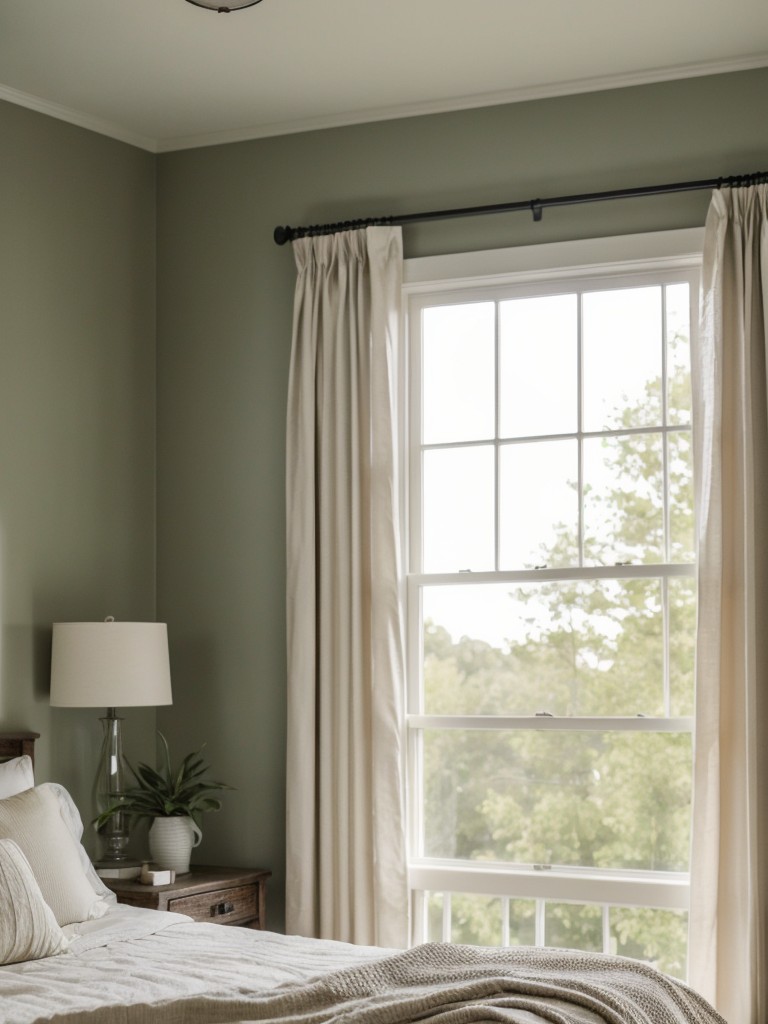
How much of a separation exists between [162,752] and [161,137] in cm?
239

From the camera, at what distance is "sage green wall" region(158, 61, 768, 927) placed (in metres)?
4.22

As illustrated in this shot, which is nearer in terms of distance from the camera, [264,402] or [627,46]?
[627,46]

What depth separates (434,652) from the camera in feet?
14.3

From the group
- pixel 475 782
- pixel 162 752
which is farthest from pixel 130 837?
pixel 475 782

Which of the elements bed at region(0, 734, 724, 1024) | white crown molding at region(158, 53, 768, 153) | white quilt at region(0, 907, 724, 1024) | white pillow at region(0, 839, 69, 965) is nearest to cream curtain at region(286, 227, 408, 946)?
white crown molding at region(158, 53, 768, 153)

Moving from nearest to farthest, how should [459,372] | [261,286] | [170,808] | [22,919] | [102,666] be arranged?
[22,919] → [102,666] → [170,808] → [459,372] → [261,286]

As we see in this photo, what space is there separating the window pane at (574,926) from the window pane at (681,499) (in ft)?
3.93

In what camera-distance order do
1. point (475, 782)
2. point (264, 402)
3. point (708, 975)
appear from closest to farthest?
point (708, 975)
point (475, 782)
point (264, 402)

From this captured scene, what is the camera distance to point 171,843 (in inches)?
164

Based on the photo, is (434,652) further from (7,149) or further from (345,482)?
(7,149)

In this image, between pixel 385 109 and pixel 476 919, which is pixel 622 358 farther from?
pixel 476 919

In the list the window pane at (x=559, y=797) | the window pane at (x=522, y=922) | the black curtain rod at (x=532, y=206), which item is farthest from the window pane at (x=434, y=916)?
the black curtain rod at (x=532, y=206)

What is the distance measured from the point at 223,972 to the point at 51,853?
0.78 metres

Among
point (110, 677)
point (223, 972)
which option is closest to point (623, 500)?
point (110, 677)
